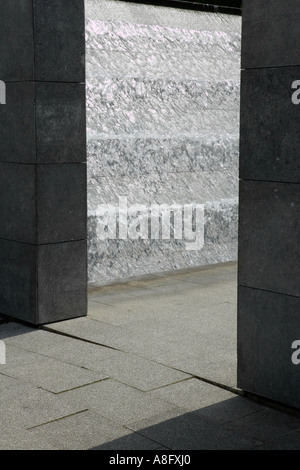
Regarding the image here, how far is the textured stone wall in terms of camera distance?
11312mm

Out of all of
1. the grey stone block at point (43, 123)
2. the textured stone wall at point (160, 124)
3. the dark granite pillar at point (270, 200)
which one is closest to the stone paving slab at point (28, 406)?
the dark granite pillar at point (270, 200)

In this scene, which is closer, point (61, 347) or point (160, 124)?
point (61, 347)

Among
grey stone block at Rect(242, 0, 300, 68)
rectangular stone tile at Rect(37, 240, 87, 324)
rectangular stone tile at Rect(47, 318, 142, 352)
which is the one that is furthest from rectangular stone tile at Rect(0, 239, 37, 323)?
grey stone block at Rect(242, 0, 300, 68)

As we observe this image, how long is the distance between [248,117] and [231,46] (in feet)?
24.7

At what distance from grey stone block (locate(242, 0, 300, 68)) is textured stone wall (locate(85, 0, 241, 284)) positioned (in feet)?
17.0

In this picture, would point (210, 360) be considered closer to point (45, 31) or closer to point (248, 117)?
point (248, 117)

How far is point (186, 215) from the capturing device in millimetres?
12258

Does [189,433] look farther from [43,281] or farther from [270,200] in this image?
[43,281]

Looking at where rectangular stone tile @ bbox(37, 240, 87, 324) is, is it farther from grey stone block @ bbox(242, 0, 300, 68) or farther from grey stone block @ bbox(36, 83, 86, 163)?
grey stone block @ bbox(242, 0, 300, 68)

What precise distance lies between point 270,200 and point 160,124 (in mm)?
6091

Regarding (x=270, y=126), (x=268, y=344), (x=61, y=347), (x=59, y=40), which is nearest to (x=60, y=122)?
(x=59, y=40)

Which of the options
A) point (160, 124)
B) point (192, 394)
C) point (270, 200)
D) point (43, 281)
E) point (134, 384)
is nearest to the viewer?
point (270, 200)

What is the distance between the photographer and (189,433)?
18.9 ft
